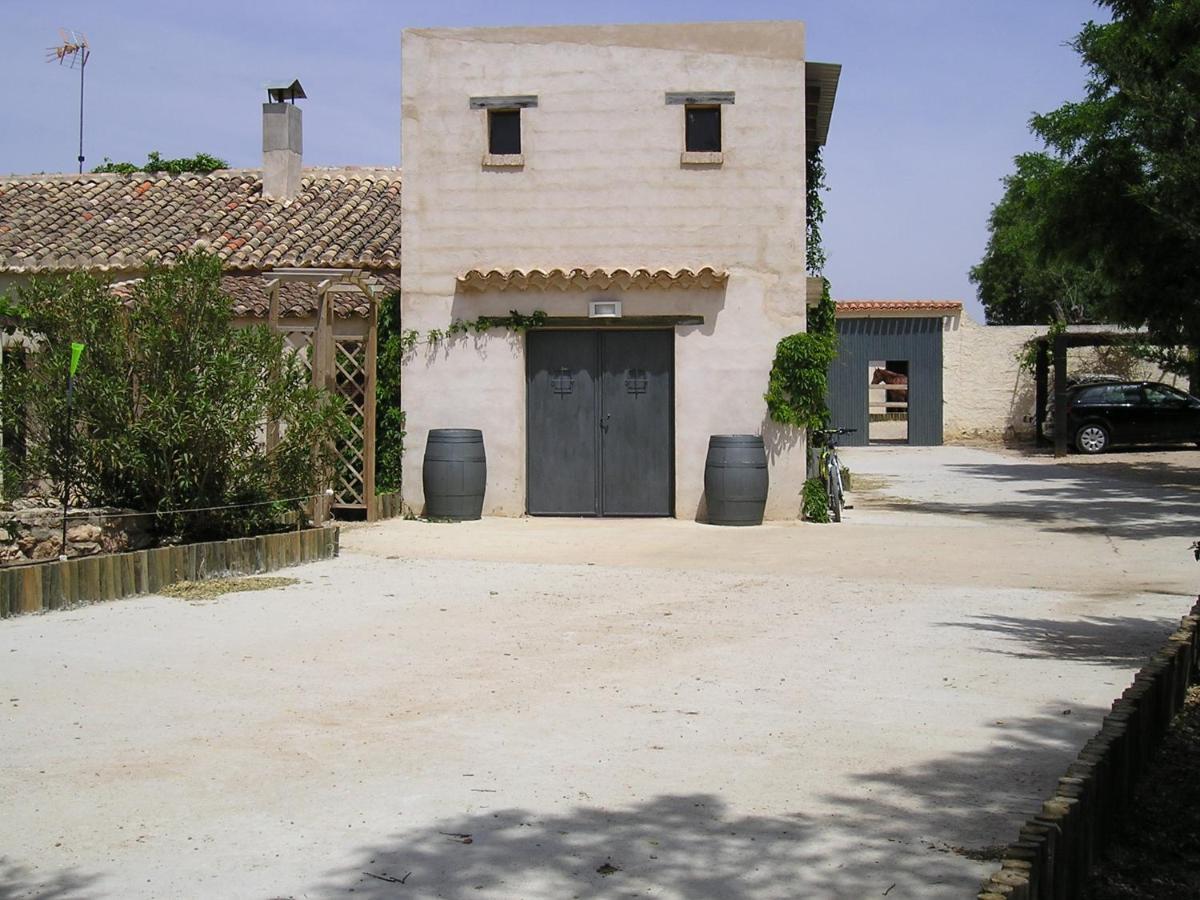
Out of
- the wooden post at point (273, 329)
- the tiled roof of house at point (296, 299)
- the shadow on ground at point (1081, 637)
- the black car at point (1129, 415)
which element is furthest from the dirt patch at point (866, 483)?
the shadow on ground at point (1081, 637)

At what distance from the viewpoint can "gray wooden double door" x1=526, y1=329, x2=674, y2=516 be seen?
46.8 feet

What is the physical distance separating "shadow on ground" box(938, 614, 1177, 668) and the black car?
1965 cm

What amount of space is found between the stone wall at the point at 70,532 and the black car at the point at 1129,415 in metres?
21.0

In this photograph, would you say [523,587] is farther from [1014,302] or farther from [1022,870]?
[1014,302]

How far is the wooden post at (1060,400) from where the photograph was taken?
2572cm

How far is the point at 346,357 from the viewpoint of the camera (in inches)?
572

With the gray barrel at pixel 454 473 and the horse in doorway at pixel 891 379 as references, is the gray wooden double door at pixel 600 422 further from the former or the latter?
the horse in doorway at pixel 891 379

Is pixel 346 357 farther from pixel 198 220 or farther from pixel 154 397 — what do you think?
pixel 198 220

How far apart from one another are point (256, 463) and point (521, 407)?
15.2 ft

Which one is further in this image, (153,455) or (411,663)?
(153,455)

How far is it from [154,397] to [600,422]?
5845 millimetres

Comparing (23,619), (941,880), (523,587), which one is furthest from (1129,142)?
(941,880)

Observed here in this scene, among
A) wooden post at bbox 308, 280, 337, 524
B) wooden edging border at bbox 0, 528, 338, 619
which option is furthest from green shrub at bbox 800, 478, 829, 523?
wooden edging border at bbox 0, 528, 338, 619

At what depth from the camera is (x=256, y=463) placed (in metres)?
10.1
